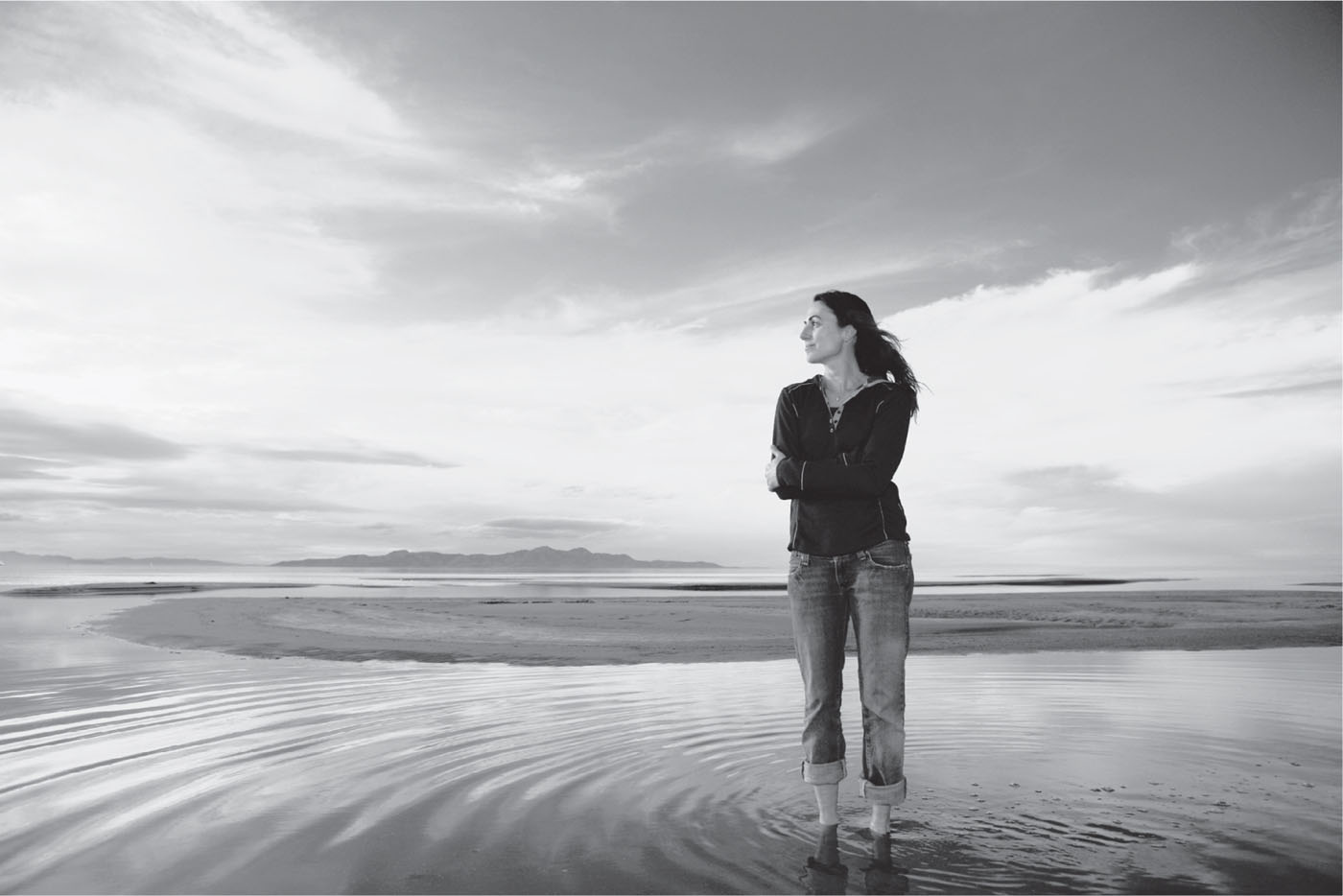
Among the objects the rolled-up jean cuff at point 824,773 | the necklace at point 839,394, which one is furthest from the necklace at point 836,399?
the rolled-up jean cuff at point 824,773

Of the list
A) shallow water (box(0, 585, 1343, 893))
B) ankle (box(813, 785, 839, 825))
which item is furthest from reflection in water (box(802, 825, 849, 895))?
ankle (box(813, 785, 839, 825))

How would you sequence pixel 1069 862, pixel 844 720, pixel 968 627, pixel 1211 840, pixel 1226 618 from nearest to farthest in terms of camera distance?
pixel 1069 862 → pixel 1211 840 → pixel 844 720 → pixel 968 627 → pixel 1226 618

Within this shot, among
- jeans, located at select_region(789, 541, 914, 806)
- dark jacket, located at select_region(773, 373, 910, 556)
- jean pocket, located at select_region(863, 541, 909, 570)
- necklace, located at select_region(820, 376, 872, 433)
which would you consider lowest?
jeans, located at select_region(789, 541, 914, 806)

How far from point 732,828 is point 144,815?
3.24 m

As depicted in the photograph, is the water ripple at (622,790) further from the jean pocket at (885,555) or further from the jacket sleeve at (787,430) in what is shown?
the jacket sleeve at (787,430)

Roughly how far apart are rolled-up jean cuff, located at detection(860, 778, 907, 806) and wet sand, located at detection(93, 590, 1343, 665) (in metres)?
9.14

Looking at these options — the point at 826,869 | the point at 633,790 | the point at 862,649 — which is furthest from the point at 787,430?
the point at 633,790

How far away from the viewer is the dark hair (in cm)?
488

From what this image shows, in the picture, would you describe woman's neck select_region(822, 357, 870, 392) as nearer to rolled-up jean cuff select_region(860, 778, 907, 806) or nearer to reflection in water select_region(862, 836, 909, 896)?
rolled-up jean cuff select_region(860, 778, 907, 806)

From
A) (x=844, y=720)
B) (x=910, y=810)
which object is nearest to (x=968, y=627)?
(x=844, y=720)

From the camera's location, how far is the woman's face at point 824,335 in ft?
16.1

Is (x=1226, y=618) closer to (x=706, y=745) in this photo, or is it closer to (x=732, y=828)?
(x=706, y=745)

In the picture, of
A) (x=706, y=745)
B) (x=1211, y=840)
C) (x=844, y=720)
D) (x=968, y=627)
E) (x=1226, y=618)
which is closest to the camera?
(x=1211, y=840)

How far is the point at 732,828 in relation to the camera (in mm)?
4598
